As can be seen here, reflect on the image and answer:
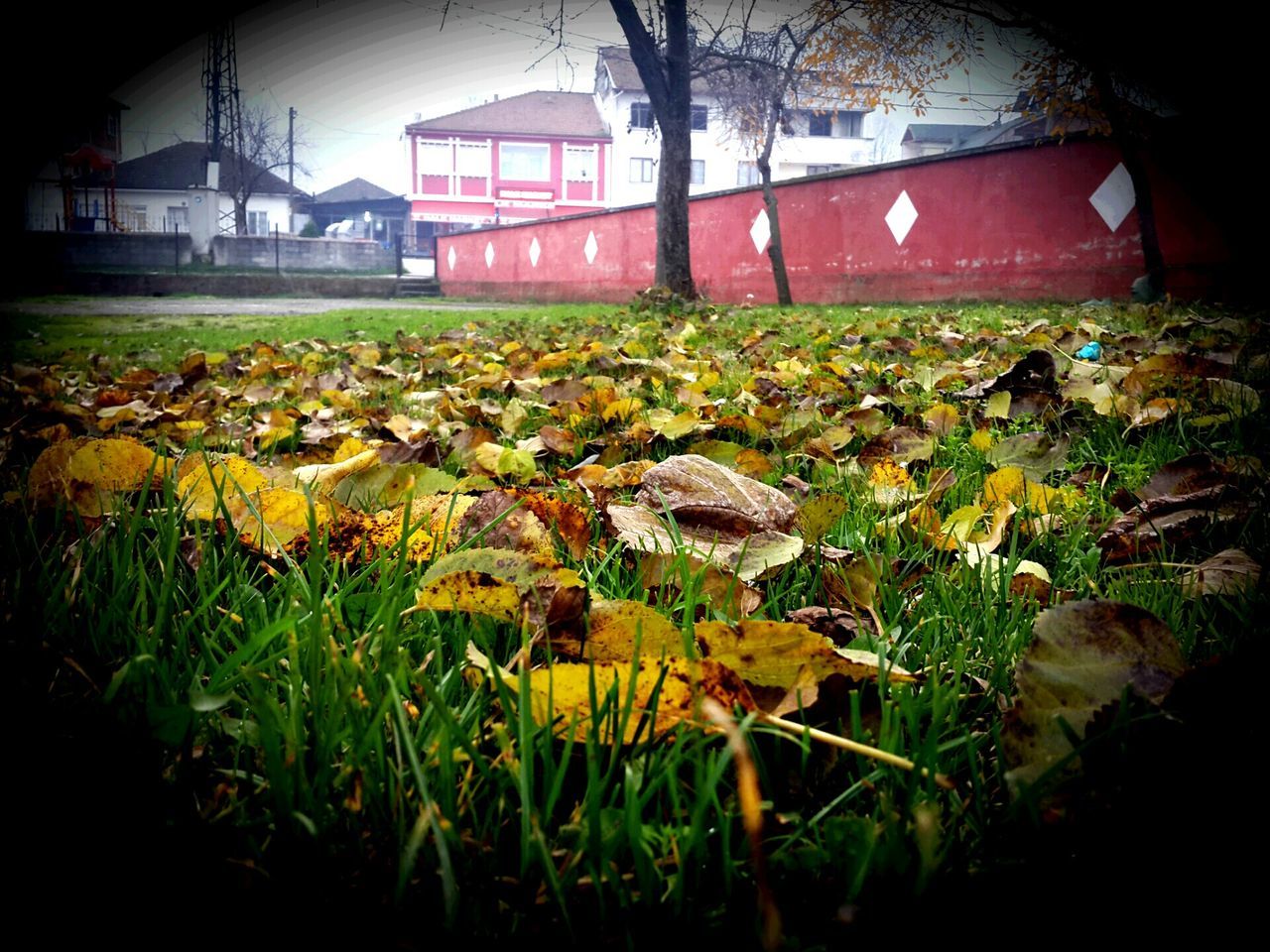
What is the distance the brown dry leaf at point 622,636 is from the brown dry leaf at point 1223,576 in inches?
23.4

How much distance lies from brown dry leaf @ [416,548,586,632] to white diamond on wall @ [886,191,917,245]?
11.2 metres

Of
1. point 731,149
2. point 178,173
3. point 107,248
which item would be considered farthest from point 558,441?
point 178,173

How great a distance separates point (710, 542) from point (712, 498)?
80 millimetres

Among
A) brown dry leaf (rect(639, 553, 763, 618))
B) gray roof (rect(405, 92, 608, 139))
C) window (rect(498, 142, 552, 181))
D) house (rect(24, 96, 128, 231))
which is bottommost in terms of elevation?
brown dry leaf (rect(639, 553, 763, 618))

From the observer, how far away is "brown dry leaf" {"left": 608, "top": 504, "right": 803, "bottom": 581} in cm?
91

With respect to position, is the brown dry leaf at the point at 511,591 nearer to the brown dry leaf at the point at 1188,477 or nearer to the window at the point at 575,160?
the brown dry leaf at the point at 1188,477

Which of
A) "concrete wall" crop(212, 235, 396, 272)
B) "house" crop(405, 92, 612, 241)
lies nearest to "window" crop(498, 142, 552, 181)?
"house" crop(405, 92, 612, 241)

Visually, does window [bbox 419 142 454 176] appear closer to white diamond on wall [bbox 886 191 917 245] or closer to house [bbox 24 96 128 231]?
house [bbox 24 96 128 231]

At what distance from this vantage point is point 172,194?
4956cm

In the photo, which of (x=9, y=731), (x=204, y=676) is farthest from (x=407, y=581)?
(x=9, y=731)

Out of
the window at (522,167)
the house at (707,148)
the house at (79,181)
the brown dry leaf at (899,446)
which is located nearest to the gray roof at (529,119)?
the window at (522,167)

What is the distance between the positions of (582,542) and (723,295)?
13.9 meters

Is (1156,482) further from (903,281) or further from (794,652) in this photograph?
(903,281)

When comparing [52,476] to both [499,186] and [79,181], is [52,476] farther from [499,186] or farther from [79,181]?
[79,181]
